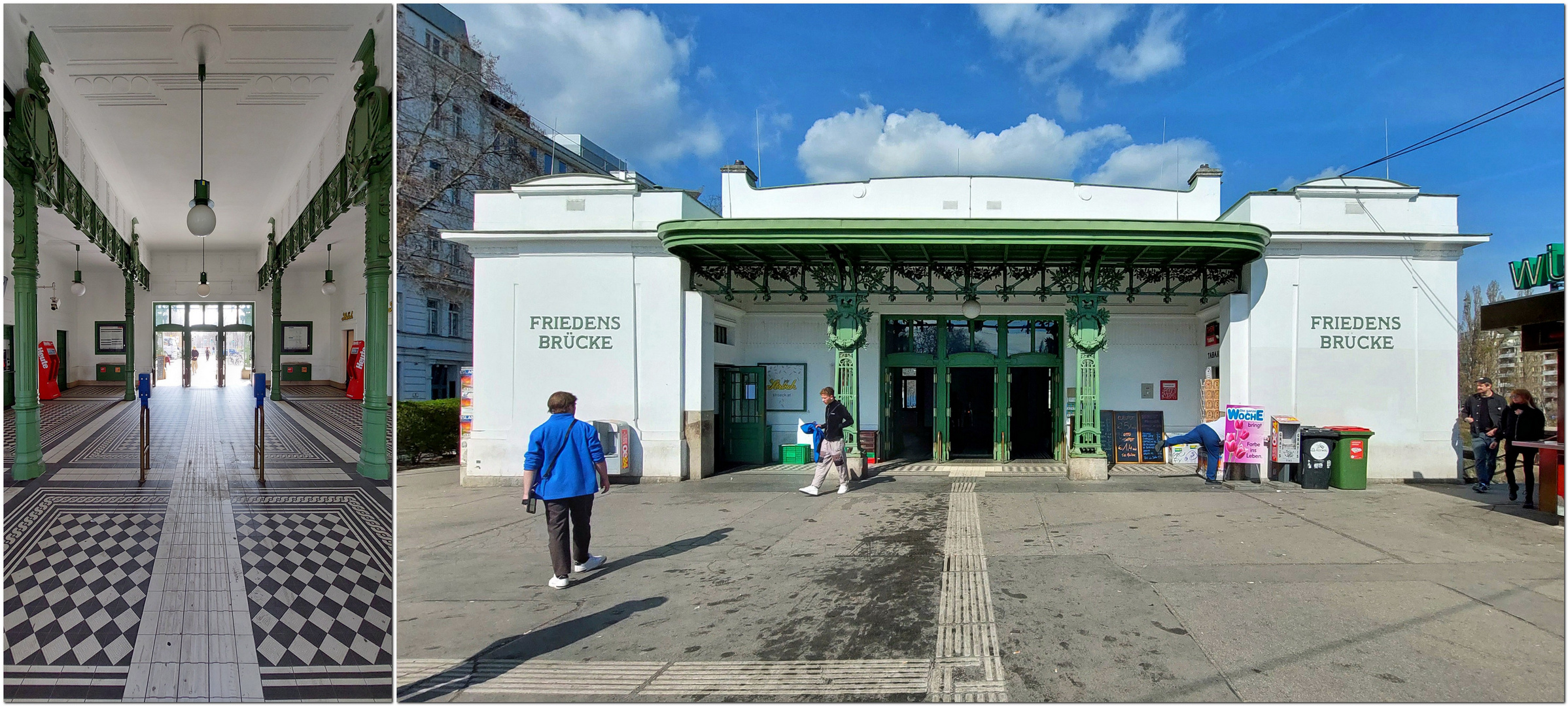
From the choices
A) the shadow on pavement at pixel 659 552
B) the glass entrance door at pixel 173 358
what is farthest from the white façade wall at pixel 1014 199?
the glass entrance door at pixel 173 358

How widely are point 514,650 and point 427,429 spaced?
10.7 metres

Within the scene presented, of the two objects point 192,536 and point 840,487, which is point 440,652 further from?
point 840,487

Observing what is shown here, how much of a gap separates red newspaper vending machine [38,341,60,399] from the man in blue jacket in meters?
9.91

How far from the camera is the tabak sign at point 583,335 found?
10.8 metres

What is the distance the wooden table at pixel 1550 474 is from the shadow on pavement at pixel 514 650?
876cm

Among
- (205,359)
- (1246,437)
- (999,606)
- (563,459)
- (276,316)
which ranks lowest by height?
(999,606)

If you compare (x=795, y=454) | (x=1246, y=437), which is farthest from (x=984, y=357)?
(x=1246, y=437)

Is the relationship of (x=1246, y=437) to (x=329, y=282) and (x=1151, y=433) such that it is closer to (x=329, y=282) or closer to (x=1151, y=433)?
(x=1151, y=433)

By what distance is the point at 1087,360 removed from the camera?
1105 centimetres

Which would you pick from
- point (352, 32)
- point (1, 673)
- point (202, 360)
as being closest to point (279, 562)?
point (1, 673)

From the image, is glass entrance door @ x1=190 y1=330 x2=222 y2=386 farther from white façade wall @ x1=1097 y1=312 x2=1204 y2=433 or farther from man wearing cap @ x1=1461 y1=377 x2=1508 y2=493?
man wearing cap @ x1=1461 y1=377 x2=1508 y2=493

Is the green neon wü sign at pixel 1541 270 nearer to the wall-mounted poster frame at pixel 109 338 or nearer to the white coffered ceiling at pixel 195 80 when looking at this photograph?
the white coffered ceiling at pixel 195 80

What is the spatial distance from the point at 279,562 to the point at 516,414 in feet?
18.7

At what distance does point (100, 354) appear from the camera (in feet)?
48.6
